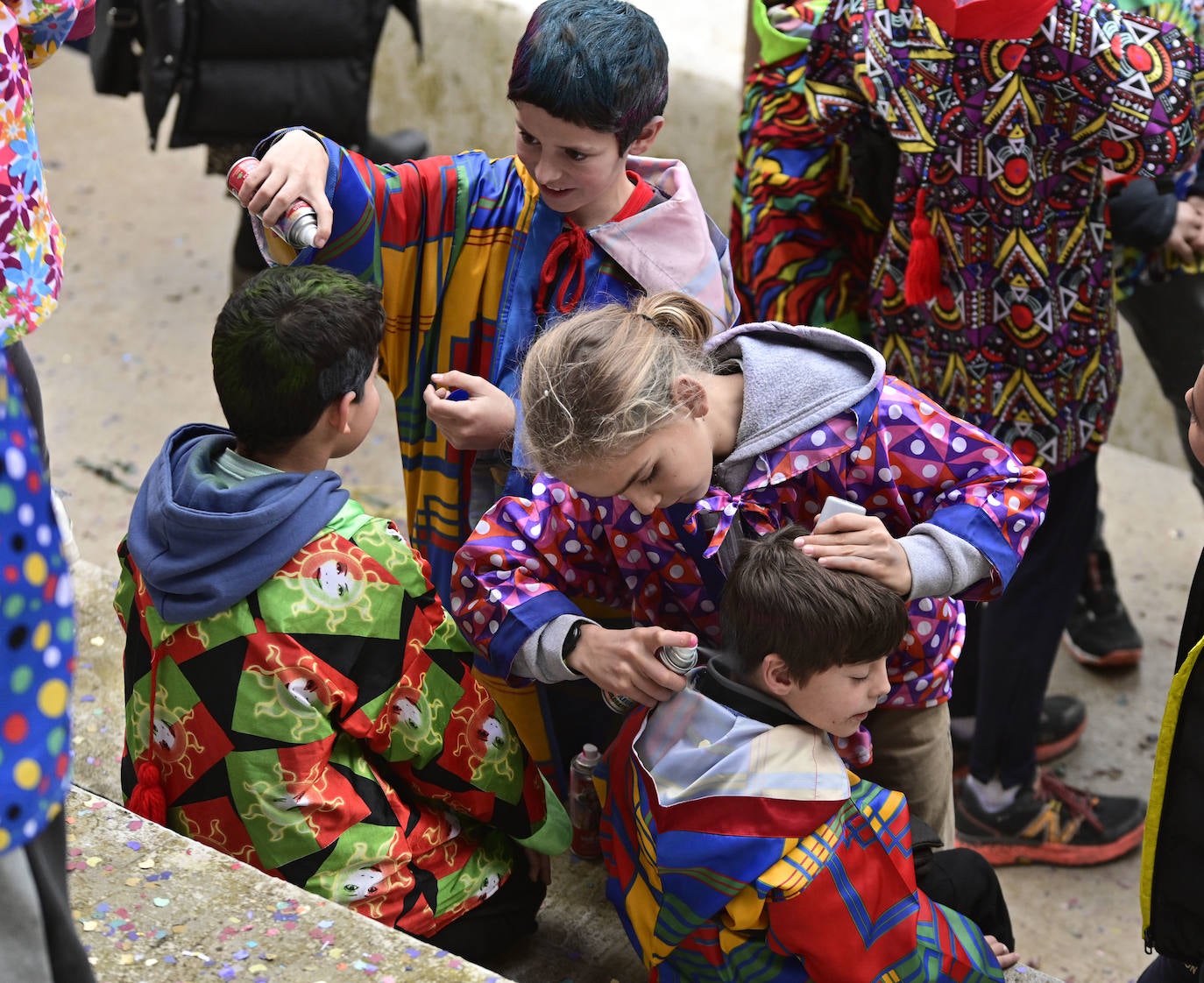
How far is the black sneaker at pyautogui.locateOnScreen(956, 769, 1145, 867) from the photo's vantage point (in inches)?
130

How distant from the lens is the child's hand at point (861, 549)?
6.17 ft

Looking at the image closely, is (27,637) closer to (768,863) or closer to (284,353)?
Result: (284,353)

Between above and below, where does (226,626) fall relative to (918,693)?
above

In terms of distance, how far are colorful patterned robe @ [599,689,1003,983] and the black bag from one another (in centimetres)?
301

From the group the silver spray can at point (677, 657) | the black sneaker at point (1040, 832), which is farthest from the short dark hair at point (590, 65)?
the black sneaker at point (1040, 832)

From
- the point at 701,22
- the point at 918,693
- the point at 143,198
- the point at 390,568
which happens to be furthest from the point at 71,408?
the point at 918,693

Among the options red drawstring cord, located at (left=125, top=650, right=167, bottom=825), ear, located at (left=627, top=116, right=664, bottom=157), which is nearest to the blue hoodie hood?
red drawstring cord, located at (left=125, top=650, right=167, bottom=825)

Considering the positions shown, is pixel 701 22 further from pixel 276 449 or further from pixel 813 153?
pixel 276 449

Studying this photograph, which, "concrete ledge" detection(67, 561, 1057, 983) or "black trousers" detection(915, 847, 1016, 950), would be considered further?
"black trousers" detection(915, 847, 1016, 950)

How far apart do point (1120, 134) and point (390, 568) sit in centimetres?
148

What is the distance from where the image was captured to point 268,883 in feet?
6.24

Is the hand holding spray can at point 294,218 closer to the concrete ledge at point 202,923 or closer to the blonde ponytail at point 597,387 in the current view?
the blonde ponytail at point 597,387

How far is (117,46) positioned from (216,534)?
277 centimetres

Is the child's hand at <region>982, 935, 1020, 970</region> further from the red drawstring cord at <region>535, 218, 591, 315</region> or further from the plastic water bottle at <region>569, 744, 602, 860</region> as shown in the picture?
the red drawstring cord at <region>535, 218, 591, 315</region>
